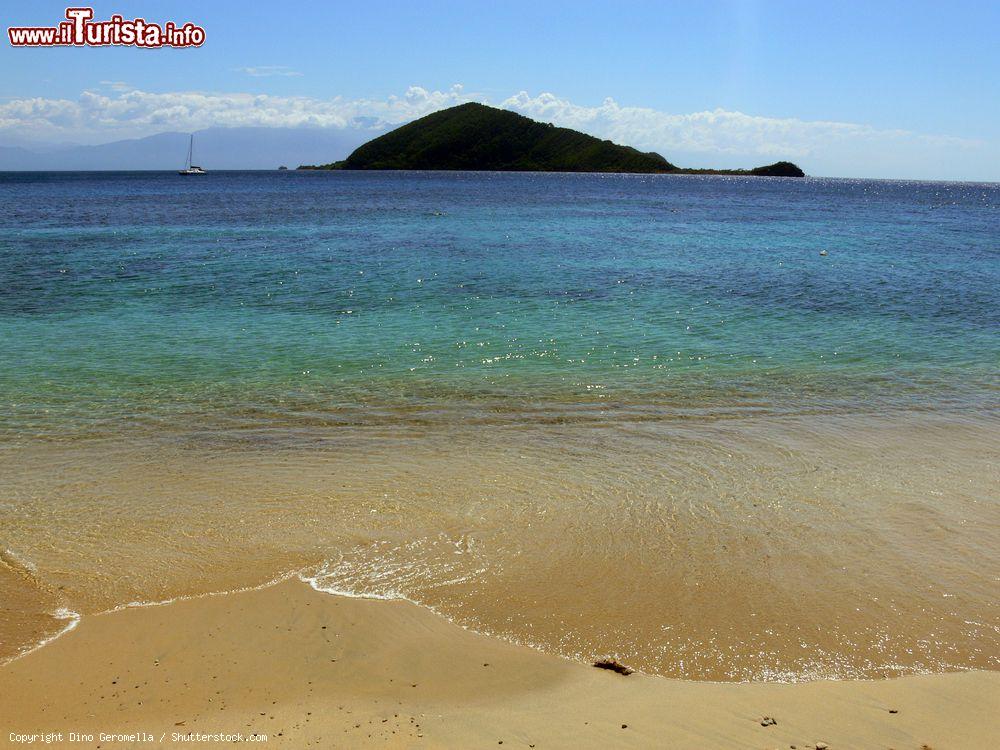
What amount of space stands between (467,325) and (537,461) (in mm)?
10801

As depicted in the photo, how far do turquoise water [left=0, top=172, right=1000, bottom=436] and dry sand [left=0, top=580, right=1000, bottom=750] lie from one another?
6.80m

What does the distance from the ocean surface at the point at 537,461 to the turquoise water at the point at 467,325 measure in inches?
5.8

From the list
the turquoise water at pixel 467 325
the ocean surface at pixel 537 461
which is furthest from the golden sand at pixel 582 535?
the turquoise water at pixel 467 325

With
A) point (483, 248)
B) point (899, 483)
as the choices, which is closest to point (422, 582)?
point (899, 483)

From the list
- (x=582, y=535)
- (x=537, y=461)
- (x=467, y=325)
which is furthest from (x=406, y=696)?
(x=467, y=325)

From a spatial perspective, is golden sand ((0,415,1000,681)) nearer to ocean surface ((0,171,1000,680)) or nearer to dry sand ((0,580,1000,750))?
ocean surface ((0,171,1000,680))

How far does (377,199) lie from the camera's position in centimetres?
8769

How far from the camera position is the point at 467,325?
21.8 meters

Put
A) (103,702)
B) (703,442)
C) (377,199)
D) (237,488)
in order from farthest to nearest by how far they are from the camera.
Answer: (377,199), (703,442), (237,488), (103,702)

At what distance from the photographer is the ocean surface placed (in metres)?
7.60

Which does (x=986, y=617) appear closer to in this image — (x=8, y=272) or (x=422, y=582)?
(x=422, y=582)

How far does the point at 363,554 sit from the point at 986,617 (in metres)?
6.90

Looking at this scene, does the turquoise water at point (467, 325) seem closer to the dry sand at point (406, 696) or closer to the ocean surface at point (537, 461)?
the ocean surface at point (537, 461)

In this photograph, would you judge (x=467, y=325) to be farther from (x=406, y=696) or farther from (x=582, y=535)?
(x=406, y=696)
